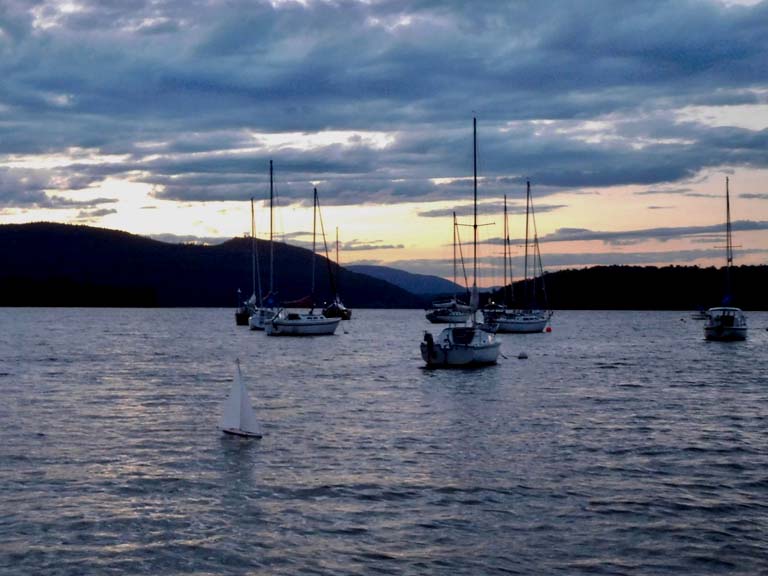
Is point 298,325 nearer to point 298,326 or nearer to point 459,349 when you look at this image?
point 298,326

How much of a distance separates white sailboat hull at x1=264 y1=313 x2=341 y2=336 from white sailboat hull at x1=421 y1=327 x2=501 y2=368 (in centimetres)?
3770

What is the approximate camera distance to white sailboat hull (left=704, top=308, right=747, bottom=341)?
85188 mm

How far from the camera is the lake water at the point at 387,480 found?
14797 millimetres

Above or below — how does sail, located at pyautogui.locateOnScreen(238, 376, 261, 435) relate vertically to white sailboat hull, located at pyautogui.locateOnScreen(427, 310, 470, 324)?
below

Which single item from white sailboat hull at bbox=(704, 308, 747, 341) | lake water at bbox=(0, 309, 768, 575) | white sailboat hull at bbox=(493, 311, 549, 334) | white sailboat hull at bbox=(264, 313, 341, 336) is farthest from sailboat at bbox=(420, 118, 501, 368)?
white sailboat hull at bbox=(493, 311, 549, 334)

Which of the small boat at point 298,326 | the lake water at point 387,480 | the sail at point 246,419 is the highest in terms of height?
the small boat at point 298,326

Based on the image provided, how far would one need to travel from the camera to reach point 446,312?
130 m

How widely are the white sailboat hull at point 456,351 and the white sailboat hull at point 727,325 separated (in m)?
40.9

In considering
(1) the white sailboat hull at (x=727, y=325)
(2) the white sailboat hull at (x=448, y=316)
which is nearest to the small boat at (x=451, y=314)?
(2) the white sailboat hull at (x=448, y=316)

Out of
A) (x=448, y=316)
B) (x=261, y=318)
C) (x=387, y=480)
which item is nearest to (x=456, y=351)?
Answer: (x=387, y=480)

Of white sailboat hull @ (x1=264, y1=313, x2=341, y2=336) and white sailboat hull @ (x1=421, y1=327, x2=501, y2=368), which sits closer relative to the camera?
white sailboat hull @ (x1=421, y1=327, x2=501, y2=368)

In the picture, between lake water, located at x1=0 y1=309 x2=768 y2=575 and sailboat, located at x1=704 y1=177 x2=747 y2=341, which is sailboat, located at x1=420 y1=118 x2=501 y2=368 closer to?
lake water, located at x1=0 y1=309 x2=768 y2=575

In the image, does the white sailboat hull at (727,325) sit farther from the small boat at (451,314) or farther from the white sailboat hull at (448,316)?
the small boat at (451,314)

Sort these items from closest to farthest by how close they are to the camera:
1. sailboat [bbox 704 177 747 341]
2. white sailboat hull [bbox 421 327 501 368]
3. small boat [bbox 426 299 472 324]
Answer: white sailboat hull [bbox 421 327 501 368] → sailboat [bbox 704 177 747 341] → small boat [bbox 426 299 472 324]
